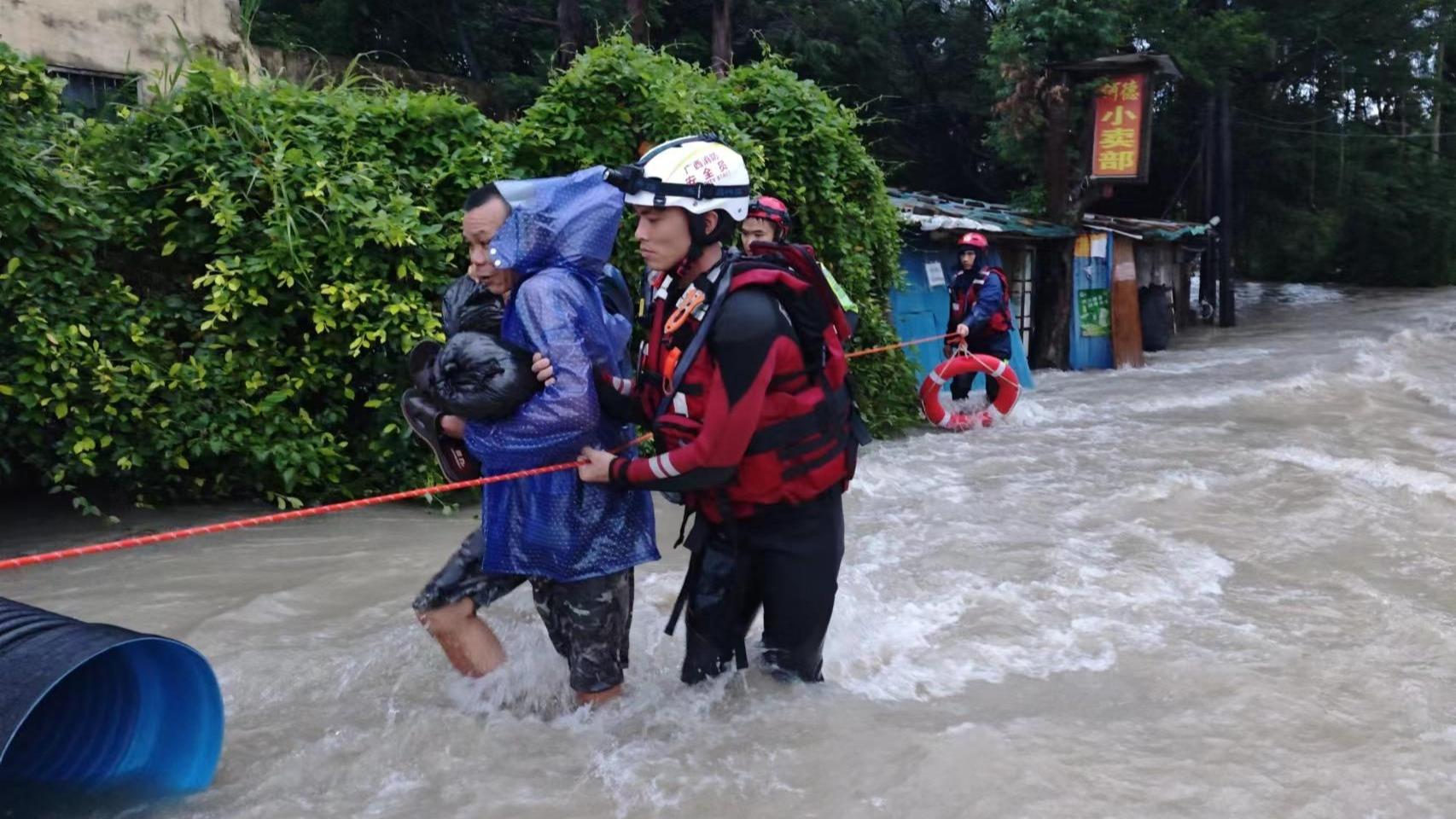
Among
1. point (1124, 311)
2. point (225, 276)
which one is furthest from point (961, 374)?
point (1124, 311)

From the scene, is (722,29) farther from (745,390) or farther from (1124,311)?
(745,390)

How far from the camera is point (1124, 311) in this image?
1717 centimetres

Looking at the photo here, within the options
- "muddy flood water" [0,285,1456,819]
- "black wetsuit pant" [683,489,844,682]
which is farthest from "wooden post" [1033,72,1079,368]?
"black wetsuit pant" [683,489,844,682]

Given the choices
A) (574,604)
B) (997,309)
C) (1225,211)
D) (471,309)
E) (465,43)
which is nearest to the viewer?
(574,604)

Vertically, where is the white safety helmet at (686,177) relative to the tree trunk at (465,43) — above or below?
below

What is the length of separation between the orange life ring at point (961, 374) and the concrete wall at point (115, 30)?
6.86 metres

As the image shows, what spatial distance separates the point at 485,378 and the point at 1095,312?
15.5 metres

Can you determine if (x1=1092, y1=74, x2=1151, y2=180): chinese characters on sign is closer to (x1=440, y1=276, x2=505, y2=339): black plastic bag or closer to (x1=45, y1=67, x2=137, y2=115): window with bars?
(x1=45, y1=67, x2=137, y2=115): window with bars

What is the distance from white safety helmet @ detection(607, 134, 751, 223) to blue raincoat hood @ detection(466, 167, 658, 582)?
0.59 ft

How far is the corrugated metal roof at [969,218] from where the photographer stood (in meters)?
13.5

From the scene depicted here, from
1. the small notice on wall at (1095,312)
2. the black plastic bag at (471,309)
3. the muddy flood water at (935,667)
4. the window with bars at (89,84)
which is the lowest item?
the muddy flood water at (935,667)

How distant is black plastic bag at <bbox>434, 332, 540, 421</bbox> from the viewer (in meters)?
3.05

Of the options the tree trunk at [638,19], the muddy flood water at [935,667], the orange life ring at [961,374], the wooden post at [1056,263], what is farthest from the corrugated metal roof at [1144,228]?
the muddy flood water at [935,667]

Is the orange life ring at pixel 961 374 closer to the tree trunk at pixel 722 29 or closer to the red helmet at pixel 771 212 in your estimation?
the red helmet at pixel 771 212
